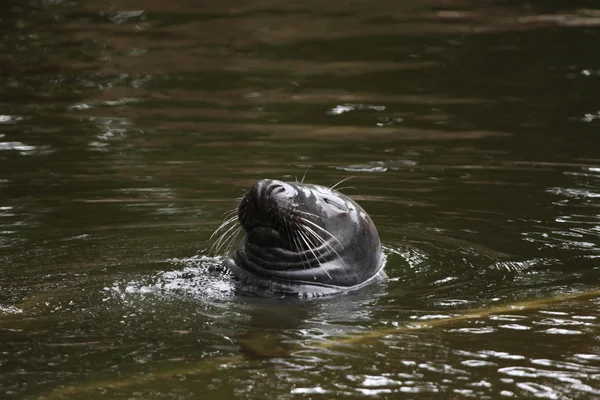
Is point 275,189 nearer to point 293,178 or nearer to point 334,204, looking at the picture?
point 334,204

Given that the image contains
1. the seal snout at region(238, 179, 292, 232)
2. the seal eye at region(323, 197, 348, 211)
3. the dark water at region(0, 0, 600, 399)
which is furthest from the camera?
the seal eye at region(323, 197, 348, 211)

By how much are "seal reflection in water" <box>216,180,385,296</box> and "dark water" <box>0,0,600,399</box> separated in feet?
0.81

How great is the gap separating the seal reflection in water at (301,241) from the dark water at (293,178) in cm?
25

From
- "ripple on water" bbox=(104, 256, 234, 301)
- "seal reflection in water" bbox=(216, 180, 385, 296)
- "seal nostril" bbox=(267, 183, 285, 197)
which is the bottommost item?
"ripple on water" bbox=(104, 256, 234, 301)

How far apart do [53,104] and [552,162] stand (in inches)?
242

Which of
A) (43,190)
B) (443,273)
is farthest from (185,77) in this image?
(443,273)

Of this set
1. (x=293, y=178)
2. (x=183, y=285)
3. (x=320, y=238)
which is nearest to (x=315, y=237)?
(x=320, y=238)

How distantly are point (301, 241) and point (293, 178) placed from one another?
3389mm

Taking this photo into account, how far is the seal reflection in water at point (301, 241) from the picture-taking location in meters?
7.63

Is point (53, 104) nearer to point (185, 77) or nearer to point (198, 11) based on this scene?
point (185, 77)

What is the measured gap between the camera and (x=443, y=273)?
8.26 meters

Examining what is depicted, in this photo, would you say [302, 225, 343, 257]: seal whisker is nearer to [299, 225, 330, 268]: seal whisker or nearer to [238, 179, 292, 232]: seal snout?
[299, 225, 330, 268]: seal whisker

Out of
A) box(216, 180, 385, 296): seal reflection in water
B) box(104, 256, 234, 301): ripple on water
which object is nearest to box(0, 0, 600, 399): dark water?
box(104, 256, 234, 301): ripple on water

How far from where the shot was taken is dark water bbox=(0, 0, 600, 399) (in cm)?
627
